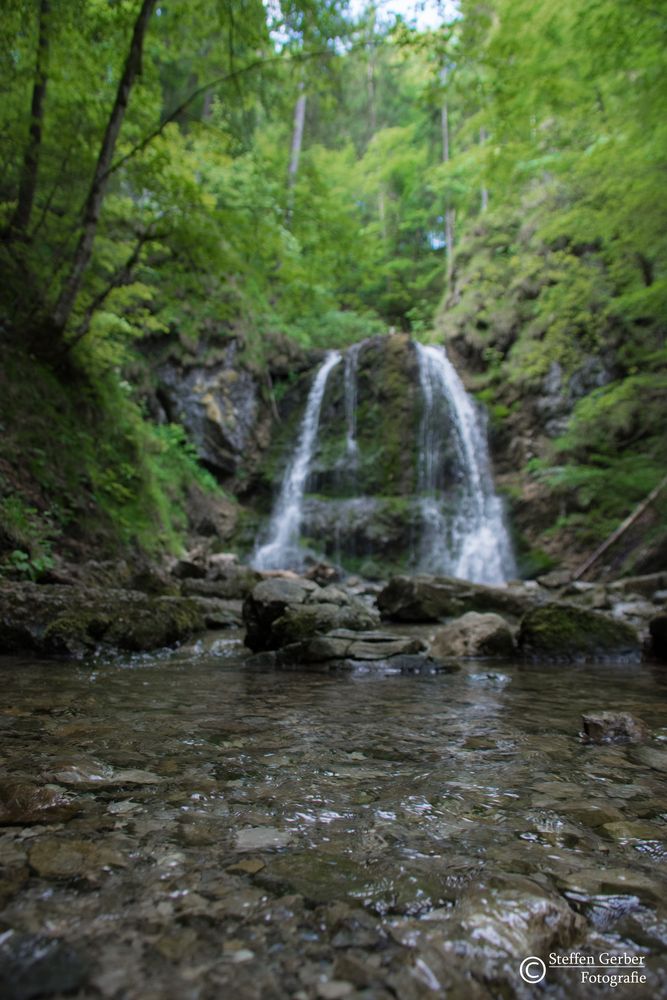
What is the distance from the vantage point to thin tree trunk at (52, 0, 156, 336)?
5.86m

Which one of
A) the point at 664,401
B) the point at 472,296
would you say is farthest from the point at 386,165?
the point at 664,401

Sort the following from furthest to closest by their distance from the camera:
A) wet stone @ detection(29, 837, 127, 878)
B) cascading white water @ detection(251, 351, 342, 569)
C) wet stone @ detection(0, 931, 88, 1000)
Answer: cascading white water @ detection(251, 351, 342, 569), wet stone @ detection(29, 837, 127, 878), wet stone @ detection(0, 931, 88, 1000)

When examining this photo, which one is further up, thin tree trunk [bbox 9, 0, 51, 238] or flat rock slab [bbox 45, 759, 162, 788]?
thin tree trunk [bbox 9, 0, 51, 238]

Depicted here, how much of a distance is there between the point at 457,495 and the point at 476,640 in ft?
35.3

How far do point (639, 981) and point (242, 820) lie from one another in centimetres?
96

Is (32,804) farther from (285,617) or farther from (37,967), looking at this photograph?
(285,617)

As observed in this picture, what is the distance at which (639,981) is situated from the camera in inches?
34.9

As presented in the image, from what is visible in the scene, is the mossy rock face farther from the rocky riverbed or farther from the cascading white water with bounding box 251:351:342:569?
the cascading white water with bounding box 251:351:342:569

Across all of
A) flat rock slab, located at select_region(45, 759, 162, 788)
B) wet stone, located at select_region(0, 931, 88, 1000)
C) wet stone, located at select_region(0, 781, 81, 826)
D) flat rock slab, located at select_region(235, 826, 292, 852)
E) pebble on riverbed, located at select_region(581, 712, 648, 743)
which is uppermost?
wet stone, located at select_region(0, 931, 88, 1000)

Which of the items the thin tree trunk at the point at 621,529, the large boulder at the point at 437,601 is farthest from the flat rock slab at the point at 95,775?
the thin tree trunk at the point at 621,529

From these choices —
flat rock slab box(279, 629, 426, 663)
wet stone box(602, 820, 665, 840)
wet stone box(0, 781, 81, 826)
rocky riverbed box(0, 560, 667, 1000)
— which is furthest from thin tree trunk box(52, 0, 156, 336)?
wet stone box(602, 820, 665, 840)

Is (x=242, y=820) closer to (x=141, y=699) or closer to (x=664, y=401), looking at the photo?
(x=141, y=699)

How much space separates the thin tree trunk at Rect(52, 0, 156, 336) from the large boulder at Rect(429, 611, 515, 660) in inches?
250

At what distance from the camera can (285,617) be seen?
4.86m
